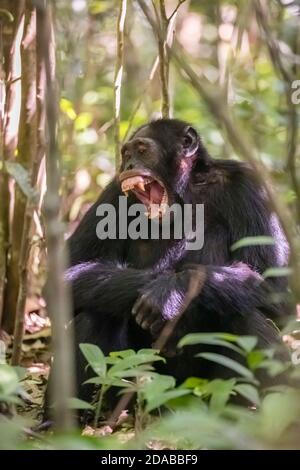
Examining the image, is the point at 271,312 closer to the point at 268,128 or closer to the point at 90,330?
the point at 90,330

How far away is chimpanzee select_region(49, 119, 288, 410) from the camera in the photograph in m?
6.75

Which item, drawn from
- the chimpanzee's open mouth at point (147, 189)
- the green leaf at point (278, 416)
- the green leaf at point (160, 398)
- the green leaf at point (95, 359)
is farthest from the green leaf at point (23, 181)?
the green leaf at point (278, 416)

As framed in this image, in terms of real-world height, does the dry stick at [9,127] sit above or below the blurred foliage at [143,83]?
below

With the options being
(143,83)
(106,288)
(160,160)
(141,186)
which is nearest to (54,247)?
(106,288)

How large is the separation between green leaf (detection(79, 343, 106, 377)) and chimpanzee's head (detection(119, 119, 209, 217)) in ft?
7.42

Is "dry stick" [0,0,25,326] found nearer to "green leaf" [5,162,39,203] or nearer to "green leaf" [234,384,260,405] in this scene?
"green leaf" [5,162,39,203]

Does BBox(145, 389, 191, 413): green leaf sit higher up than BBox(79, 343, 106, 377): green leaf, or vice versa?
BBox(79, 343, 106, 377): green leaf

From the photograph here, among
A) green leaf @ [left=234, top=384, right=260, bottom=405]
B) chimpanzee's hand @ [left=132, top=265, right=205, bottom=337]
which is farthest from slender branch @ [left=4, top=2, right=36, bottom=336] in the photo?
green leaf @ [left=234, top=384, right=260, bottom=405]

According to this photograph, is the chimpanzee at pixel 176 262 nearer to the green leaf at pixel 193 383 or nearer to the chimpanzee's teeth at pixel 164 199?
the chimpanzee's teeth at pixel 164 199

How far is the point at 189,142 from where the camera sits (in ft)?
Result: 25.2

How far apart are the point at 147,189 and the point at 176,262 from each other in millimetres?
631

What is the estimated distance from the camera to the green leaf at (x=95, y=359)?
5.00m

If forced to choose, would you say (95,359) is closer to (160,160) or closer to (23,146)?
(160,160)
